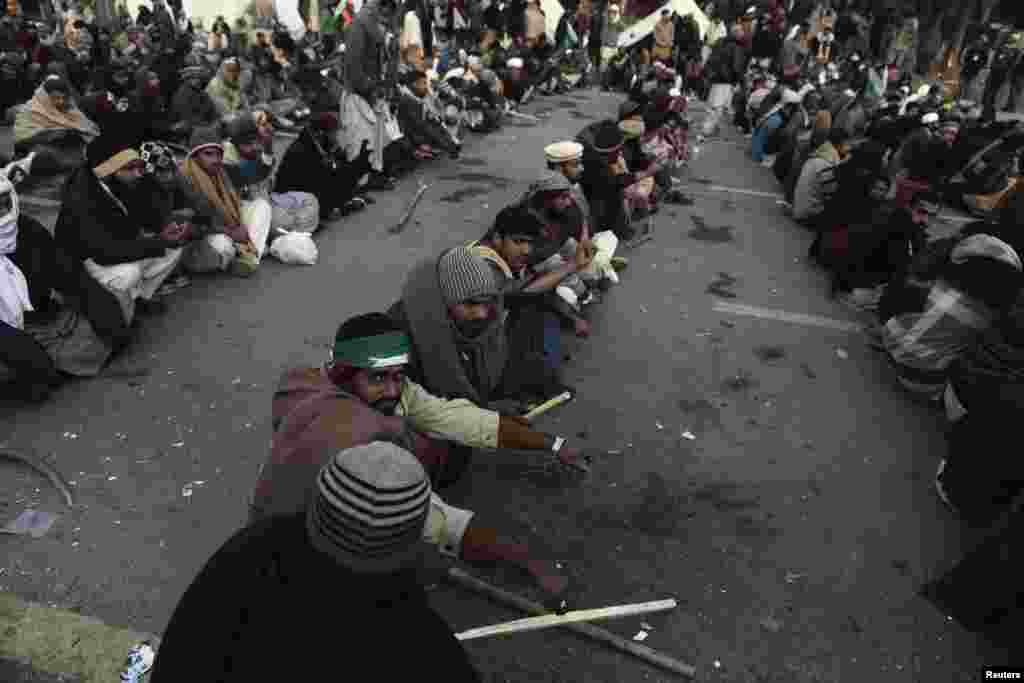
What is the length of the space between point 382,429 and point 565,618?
3.78 feet

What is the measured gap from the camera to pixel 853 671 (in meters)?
2.77

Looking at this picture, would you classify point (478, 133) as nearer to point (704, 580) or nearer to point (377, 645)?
point (704, 580)

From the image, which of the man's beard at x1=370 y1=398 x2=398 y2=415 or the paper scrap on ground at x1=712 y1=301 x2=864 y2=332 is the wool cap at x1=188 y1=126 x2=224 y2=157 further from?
the paper scrap on ground at x1=712 y1=301 x2=864 y2=332

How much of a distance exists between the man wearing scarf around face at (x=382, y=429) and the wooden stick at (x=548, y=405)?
Result: 2.44 ft

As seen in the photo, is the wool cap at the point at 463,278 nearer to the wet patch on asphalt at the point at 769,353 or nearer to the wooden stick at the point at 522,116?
the wet patch on asphalt at the point at 769,353

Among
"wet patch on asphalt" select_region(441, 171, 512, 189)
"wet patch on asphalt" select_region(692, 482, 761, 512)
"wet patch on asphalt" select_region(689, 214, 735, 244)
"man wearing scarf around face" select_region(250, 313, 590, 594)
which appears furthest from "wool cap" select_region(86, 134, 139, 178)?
"wet patch on asphalt" select_region(689, 214, 735, 244)

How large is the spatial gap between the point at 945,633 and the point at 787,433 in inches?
58.4

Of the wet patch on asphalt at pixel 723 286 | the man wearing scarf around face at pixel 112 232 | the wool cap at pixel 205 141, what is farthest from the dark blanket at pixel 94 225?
the wet patch on asphalt at pixel 723 286

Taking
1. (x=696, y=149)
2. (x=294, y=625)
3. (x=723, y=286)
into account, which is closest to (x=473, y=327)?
(x=294, y=625)

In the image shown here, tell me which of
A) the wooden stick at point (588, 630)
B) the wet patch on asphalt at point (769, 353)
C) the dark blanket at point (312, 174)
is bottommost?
the wet patch on asphalt at point (769, 353)

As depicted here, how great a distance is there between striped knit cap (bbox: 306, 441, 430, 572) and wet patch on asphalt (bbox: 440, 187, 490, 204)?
688 centimetres

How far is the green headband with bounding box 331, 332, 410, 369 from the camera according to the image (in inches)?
104

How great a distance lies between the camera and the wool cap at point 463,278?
10.5 ft

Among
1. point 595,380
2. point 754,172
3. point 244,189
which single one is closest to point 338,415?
point 595,380
